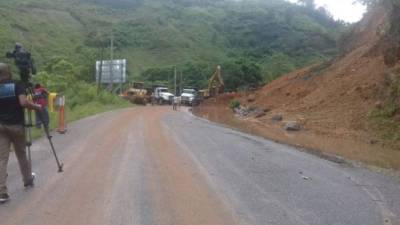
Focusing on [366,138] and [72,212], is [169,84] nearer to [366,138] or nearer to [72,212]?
[366,138]

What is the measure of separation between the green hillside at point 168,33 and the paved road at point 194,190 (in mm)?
57012

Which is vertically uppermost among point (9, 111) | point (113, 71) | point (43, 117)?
point (113, 71)

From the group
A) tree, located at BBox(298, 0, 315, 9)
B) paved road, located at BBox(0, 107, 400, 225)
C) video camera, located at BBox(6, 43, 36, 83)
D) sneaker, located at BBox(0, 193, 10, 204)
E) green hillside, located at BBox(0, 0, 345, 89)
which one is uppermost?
tree, located at BBox(298, 0, 315, 9)

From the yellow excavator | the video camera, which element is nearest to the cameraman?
the video camera

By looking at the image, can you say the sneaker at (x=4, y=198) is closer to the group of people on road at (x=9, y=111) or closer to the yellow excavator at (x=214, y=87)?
the group of people on road at (x=9, y=111)

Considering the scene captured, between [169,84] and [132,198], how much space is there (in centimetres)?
7987

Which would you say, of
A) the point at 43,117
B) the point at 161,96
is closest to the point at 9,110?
the point at 43,117

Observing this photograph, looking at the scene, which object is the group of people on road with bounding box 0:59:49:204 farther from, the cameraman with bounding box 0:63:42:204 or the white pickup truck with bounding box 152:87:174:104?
the white pickup truck with bounding box 152:87:174:104

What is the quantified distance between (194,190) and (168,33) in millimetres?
106720

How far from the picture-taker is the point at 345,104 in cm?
2745

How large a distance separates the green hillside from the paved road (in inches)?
2245

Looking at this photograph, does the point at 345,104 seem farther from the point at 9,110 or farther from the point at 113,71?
the point at 113,71

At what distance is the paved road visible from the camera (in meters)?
7.45

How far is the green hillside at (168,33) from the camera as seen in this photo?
3250 inches
